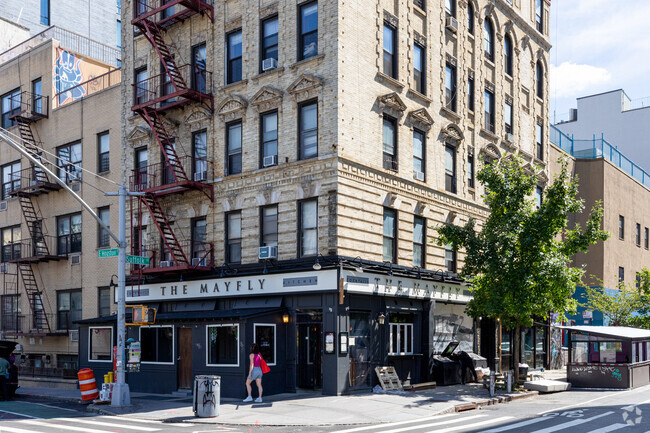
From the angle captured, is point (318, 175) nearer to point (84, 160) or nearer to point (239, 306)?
point (239, 306)

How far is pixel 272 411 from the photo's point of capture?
19.1 m

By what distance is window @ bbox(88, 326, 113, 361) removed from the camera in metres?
28.0

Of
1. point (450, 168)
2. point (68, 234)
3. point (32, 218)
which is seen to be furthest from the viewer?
point (32, 218)

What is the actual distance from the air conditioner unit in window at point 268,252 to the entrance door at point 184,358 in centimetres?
419

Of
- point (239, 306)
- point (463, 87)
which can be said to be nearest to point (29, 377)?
point (239, 306)

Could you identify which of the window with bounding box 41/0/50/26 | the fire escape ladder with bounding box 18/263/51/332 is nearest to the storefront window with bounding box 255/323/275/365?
the fire escape ladder with bounding box 18/263/51/332

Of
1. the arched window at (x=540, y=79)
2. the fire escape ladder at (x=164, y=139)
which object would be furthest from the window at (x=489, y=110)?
the fire escape ladder at (x=164, y=139)

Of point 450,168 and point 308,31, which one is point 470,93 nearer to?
point 450,168

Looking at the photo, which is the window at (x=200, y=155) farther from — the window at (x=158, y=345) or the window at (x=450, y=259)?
the window at (x=450, y=259)

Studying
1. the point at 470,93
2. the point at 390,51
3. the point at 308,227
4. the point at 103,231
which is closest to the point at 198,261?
the point at 308,227

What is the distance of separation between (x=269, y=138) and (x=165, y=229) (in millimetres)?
6226

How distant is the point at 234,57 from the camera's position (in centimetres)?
2636

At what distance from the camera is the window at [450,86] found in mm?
29312

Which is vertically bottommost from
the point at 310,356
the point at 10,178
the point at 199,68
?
the point at 310,356
